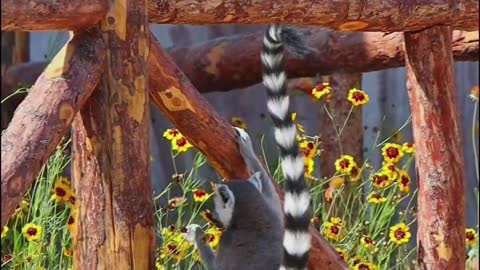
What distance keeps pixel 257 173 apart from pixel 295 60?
158 centimetres

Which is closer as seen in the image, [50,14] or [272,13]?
[50,14]

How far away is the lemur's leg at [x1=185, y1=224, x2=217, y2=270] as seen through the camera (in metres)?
3.66

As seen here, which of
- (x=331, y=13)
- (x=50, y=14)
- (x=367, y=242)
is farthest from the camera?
(x=367, y=242)

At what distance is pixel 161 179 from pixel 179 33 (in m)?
0.79

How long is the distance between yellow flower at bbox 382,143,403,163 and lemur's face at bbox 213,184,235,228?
903mm

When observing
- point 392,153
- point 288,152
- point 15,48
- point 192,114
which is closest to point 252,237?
point 288,152

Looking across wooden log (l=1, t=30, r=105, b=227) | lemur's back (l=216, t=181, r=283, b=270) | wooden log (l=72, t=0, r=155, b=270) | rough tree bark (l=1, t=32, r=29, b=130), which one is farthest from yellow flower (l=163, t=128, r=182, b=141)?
rough tree bark (l=1, t=32, r=29, b=130)

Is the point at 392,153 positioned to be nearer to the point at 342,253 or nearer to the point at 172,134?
the point at 342,253

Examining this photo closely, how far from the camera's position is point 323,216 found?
4.22 meters

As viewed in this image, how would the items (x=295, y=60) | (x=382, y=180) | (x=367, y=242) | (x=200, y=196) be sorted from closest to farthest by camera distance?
(x=200, y=196), (x=367, y=242), (x=382, y=180), (x=295, y=60)

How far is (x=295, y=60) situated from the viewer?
4.98m

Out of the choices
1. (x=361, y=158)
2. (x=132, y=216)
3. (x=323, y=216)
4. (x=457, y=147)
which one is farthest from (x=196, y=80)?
(x=132, y=216)

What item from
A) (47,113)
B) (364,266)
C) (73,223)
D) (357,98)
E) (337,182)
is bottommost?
(364,266)

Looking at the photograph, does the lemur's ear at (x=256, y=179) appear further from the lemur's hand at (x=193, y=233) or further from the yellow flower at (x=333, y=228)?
the yellow flower at (x=333, y=228)
